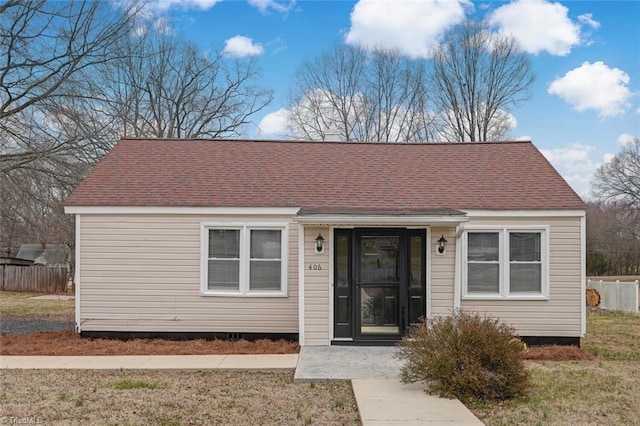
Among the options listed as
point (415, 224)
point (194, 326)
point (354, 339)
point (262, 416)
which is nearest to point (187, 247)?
point (194, 326)

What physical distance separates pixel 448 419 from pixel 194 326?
20.4ft

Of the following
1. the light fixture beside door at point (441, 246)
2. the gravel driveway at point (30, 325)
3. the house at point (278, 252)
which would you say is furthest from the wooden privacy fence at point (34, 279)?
the light fixture beside door at point (441, 246)

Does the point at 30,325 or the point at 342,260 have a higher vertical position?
the point at 342,260

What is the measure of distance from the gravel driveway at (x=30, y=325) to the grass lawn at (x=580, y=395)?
10.6 meters

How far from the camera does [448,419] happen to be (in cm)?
564

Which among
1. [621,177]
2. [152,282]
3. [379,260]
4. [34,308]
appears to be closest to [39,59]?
[152,282]

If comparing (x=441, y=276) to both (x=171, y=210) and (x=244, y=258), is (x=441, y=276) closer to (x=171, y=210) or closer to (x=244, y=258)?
(x=244, y=258)

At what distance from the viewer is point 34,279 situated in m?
25.0

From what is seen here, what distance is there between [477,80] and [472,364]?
28.8 m

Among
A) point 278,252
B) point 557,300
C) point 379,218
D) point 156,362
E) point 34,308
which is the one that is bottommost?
point 34,308

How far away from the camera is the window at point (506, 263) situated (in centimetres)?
1041

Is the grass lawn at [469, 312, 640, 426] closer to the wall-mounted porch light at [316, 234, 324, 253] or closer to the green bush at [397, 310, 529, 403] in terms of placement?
the green bush at [397, 310, 529, 403]

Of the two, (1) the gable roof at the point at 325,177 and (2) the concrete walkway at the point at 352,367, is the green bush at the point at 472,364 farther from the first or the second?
(1) the gable roof at the point at 325,177

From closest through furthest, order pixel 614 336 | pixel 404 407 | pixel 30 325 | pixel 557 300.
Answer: pixel 404 407 < pixel 557 300 < pixel 614 336 < pixel 30 325
